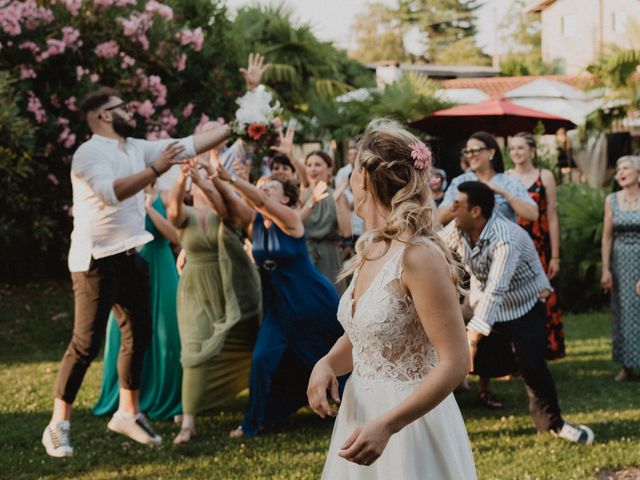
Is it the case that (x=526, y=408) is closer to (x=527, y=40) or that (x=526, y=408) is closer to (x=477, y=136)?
(x=477, y=136)

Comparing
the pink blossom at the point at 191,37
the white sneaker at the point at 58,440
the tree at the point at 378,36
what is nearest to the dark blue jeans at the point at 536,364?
the white sneaker at the point at 58,440

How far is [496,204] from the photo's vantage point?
739 centimetres

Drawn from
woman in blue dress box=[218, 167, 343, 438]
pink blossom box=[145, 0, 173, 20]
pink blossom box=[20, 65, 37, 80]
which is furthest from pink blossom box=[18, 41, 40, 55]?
woman in blue dress box=[218, 167, 343, 438]

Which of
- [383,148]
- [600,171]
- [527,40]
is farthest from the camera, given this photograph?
[527,40]

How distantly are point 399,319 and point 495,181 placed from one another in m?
4.84

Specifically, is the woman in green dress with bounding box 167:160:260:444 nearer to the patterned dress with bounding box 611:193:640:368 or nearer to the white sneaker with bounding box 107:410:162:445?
the white sneaker with bounding box 107:410:162:445

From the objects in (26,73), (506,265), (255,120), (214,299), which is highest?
(26,73)

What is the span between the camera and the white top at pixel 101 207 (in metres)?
5.50

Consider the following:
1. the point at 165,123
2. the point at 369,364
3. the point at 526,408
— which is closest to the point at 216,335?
the point at 526,408

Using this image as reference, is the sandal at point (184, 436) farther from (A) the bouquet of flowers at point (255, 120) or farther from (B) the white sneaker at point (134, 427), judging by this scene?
(A) the bouquet of flowers at point (255, 120)

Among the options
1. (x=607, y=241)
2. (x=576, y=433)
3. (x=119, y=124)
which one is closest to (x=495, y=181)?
(x=607, y=241)

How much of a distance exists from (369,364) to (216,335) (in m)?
3.88

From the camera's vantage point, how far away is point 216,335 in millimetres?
6707

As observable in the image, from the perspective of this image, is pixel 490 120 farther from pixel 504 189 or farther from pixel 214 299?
pixel 214 299
